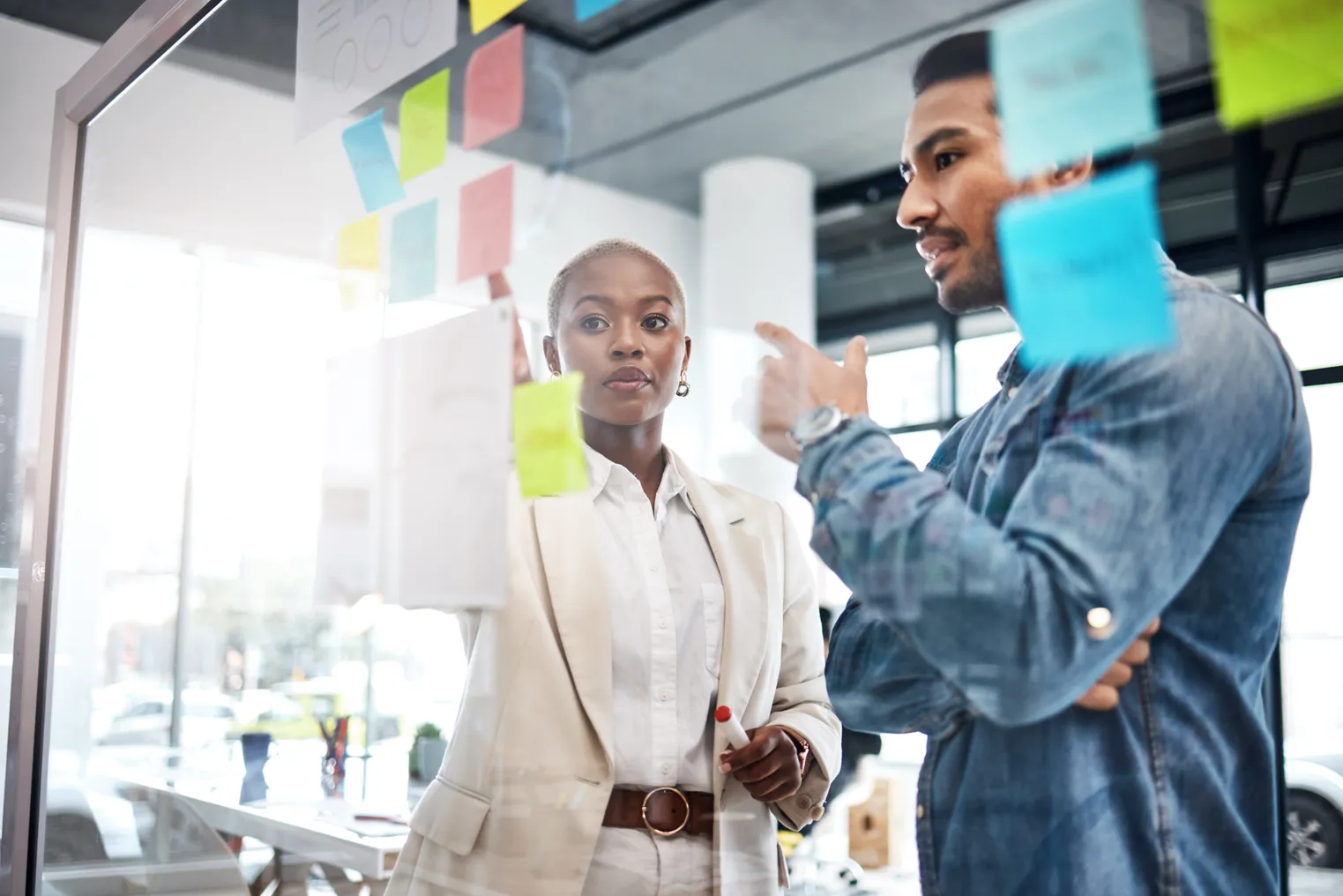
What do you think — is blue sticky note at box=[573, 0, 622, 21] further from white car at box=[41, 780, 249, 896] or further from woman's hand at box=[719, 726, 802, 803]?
white car at box=[41, 780, 249, 896]

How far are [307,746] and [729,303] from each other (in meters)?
0.81

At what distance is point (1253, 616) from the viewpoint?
0.65 m

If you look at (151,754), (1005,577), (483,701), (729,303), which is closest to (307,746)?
(483,701)

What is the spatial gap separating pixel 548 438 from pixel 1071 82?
56 cm

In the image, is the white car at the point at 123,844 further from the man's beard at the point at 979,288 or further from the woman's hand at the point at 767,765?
the man's beard at the point at 979,288

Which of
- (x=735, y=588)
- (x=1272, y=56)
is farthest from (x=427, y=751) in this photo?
(x=1272, y=56)

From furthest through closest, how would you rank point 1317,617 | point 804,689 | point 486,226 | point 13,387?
point 13,387 < point 486,226 < point 804,689 < point 1317,617

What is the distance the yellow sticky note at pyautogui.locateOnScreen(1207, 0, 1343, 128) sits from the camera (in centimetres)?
61

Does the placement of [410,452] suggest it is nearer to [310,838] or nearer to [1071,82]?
[310,838]

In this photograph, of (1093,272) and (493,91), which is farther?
(493,91)

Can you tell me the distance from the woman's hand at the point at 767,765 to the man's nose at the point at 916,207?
42 cm

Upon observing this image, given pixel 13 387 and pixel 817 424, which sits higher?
pixel 13 387

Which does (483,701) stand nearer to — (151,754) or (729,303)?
(729,303)

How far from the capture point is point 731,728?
38.0 inches
